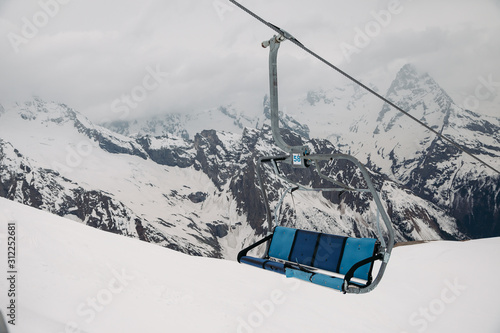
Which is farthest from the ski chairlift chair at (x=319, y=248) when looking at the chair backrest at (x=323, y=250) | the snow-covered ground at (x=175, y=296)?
the snow-covered ground at (x=175, y=296)

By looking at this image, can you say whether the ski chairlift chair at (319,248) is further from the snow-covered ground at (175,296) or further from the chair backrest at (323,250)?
the snow-covered ground at (175,296)

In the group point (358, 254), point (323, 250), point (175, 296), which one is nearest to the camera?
point (358, 254)

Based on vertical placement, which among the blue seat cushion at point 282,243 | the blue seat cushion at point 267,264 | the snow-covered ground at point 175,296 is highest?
the blue seat cushion at point 282,243

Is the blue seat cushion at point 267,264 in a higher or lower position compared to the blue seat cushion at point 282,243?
lower

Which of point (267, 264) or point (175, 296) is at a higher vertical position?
point (267, 264)

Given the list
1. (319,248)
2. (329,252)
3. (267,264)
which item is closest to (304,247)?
(319,248)

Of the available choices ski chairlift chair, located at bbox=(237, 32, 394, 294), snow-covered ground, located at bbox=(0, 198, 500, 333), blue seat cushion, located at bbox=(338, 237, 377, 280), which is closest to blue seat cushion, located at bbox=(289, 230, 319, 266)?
ski chairlift chair, located at bbox=(237, 32, 394, 294)

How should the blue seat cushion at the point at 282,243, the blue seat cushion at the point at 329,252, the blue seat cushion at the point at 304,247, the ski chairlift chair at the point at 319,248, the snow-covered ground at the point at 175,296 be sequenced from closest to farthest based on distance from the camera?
the ski chairlift chair at the point at 319,248 → the snow-covered ground at the point at 175,296 → the blue seat cushion at the point at 329,252 → the blue seat cushion at the point at 304,247 → the blue seat cushion at the point at 282,243

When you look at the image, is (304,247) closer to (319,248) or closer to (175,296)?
(319,248)
